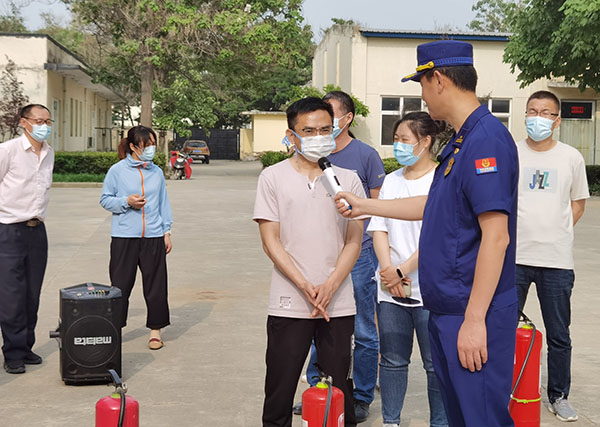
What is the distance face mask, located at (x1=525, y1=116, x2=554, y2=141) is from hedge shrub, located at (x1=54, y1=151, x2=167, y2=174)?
28269mm

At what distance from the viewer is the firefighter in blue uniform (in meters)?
3.09

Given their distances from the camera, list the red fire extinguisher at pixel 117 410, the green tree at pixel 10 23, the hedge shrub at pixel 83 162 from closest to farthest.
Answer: the red fire extinguisher at pixel 117 410
the hedge shrub at pixel 83 162
the green tree at pixel 10 23

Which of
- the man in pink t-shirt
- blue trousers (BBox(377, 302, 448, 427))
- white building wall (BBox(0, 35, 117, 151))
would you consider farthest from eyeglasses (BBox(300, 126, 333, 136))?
white building wall (BBox(0, 35, 117, 151))

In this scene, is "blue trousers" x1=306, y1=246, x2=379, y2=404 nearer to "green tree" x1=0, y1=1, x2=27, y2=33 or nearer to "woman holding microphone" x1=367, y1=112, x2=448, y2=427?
"woman holding microphone" x1=367, y1=112, x2=448, y2=427

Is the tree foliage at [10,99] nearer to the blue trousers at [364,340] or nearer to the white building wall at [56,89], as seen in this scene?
the white building wall at [56,89]

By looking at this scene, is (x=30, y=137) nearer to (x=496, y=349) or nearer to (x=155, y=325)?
(x=155, y=325)

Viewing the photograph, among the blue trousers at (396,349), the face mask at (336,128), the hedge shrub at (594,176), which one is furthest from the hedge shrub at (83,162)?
the blue trousers at (396,349)

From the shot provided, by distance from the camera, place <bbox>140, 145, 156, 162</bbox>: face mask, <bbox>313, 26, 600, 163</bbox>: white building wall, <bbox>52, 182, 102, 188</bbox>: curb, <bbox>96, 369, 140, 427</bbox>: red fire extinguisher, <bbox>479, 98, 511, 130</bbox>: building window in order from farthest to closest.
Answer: <bbox>479, 98, 511, 130</bbox>: building window → <bbox>313, 26, 600, 163</bbox>: white building wall → <bbox>52, 182, 102, 188</bbox>: curb → <bbox>140, 145, 156, 162</bbox>: face mask → <bbox>96, 369, 140, 427</bbox>: red fire extinguisher

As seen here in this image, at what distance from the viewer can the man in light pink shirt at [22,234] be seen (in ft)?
21.9

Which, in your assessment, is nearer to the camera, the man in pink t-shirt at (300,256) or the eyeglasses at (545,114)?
the man in pink t-shirt at (300,256)

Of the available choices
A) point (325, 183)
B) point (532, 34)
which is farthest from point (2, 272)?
point (532, 34)

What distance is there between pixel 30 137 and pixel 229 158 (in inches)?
2443

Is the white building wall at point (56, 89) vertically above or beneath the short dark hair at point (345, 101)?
above

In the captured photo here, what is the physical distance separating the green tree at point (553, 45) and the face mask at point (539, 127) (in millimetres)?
17799
